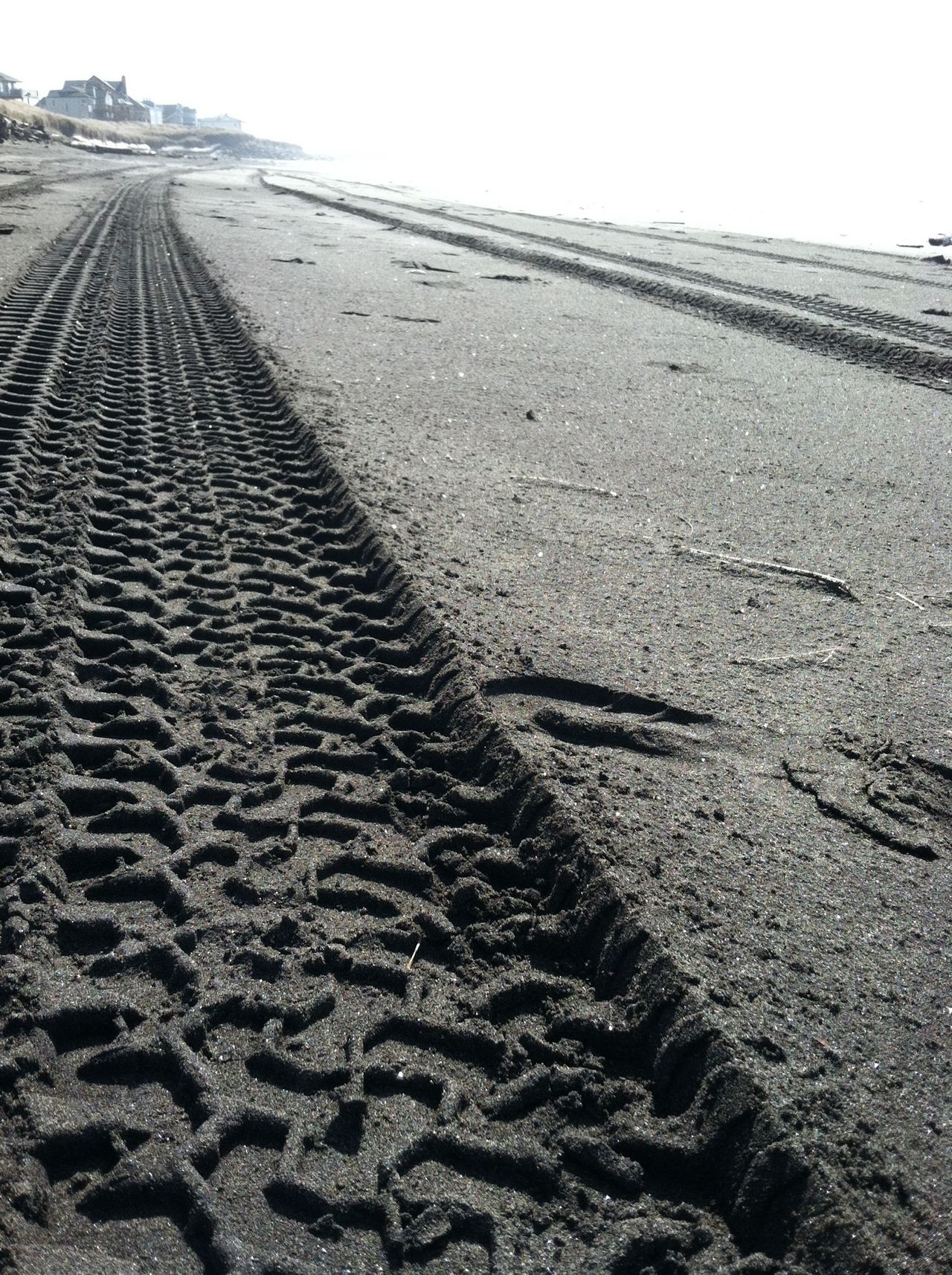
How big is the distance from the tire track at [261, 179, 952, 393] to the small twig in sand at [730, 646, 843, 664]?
16.4 ft

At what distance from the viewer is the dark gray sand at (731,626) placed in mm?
1863

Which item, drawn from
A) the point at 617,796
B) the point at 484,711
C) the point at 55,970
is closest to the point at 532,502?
the point at 484,711

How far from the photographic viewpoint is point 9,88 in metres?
79.6

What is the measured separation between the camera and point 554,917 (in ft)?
6.91

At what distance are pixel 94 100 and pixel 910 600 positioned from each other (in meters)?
107

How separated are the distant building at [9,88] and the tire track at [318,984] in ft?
291

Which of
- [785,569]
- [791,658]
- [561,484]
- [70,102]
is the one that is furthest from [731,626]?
[70,102]

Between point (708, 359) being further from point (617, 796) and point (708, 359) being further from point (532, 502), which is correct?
point (617, 796)

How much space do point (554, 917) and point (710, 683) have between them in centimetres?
112

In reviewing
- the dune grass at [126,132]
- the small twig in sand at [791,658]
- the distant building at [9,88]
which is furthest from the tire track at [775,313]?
the distant building at [9,88]

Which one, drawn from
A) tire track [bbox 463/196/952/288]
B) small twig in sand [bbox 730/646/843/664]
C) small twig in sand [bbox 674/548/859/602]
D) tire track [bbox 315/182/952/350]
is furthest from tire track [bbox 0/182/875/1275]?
tire track [bbox 463/196/952/288]

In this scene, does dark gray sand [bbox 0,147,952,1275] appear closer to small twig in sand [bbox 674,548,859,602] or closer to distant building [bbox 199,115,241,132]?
small twig in sand [bbox 674,548,859,602]

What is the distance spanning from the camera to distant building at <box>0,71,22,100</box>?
77.1 metres

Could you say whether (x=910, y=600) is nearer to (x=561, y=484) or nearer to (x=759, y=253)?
(x=561, y=484)
